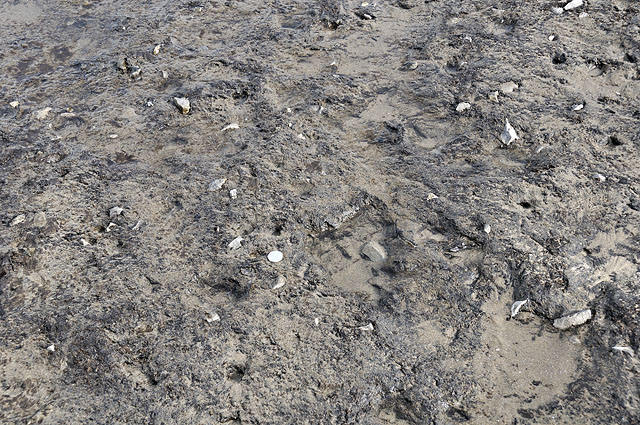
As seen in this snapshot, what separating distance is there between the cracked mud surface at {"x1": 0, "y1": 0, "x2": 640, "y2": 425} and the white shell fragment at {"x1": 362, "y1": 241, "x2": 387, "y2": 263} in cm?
3

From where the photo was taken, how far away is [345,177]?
10.3 feet

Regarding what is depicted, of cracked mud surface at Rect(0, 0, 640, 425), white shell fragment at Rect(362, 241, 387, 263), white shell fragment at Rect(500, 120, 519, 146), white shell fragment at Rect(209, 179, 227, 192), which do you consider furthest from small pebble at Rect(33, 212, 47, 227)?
white shell fragment at Rect(500, 120, 519, 146)

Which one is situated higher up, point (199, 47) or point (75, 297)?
point (199, 47)

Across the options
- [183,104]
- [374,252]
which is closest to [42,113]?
[183,104]

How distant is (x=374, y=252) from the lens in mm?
2803

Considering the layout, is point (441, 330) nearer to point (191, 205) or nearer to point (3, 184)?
point (191, 205)

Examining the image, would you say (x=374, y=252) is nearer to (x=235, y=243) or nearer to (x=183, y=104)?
(x=235, y=243)

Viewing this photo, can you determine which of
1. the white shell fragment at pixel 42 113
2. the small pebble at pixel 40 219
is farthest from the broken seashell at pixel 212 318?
the white shell fragment at pixel 42 113

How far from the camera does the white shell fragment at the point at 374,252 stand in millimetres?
2785

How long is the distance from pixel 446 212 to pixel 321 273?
2.37 feet

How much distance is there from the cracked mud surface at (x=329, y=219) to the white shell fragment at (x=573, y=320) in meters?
0.04

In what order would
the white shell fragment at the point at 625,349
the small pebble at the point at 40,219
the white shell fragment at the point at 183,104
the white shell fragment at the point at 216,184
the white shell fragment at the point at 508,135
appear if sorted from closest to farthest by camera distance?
the white shell fragment at the point at 625,349 → the small pebble at the point at 40,219 → the white shell fragment at the point at 216,184 → the white shell fragment at the point at 508,135 → the white shell fragment at the point at 183,104

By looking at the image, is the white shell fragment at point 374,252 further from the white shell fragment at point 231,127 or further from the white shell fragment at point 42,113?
the white shell fragment at point 42,113

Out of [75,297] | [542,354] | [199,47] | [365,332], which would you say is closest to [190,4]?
[199,47]
